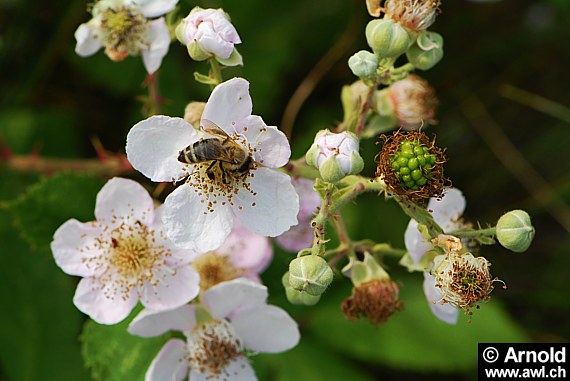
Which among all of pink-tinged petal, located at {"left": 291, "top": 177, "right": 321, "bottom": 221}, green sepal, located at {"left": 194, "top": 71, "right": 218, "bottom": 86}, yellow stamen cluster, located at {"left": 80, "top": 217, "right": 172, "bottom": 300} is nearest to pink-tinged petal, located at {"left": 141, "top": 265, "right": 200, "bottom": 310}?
yellow stamen cluster, located at {"left": 80, "top": 217, "right": 172, "bottom": 300}

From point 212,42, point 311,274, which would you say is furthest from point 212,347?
point 212,42

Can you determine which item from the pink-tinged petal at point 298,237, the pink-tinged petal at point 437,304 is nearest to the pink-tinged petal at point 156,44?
the pink-tinged petal at point 298,237

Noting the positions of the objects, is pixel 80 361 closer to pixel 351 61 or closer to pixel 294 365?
pixel 294 365

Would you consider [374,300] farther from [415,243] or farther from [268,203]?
[268,203]

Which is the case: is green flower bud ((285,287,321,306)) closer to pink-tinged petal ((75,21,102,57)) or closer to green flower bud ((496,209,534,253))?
green flower bud ((496,209,534,253))

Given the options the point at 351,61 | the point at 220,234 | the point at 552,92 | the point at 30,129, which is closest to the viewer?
the point at 351,61

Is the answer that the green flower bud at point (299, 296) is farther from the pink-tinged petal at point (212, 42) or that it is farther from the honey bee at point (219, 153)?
the pink-tinged petal at point (212, 42)

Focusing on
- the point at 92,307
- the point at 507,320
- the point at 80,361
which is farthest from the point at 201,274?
the point at 507,320

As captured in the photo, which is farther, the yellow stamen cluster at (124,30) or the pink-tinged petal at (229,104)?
the yellow stamen cluster at (124,30)
